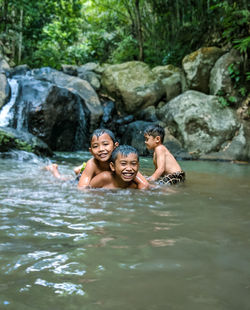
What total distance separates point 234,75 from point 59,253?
10.9 meters

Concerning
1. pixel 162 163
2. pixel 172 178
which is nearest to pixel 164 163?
pixel 162 163

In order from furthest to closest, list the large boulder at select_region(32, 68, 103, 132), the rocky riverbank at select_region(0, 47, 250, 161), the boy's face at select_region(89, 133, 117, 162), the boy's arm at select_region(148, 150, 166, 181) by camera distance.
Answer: the large boulder at select_region(32, 68, 103, 132), the rocky riverbank at select_region(0, 47, 250, 161), the boy's arm at select_region(148, 150, 166, 181), the boy's face at select_region(89, 133, 117, 162)

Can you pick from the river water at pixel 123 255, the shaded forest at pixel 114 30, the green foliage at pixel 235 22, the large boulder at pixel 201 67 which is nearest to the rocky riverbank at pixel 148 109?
the large boulder at pixel 201 67

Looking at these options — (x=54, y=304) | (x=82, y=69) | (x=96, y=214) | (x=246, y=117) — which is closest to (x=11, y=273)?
A: (x=54, y=304)

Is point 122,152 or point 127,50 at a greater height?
point 127,50

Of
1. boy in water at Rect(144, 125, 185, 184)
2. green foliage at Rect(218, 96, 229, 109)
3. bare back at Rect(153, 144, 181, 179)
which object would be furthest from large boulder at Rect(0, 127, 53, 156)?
green foliage at Rect(218, 96, 229, 109)

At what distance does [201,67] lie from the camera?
12.1 metres

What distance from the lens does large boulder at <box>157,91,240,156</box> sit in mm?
10531

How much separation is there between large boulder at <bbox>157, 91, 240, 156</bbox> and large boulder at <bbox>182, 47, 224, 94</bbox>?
1.21 meters

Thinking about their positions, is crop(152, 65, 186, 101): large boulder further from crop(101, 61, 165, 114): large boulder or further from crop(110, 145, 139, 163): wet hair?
crop(110, 145, 139, 163): wet hair

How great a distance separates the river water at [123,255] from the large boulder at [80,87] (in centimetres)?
986

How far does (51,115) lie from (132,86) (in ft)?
14.3

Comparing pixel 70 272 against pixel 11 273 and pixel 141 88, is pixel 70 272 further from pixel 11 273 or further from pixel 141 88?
pixel 141 88

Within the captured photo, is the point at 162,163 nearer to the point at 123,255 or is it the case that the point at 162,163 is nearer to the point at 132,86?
the point at 123,255
